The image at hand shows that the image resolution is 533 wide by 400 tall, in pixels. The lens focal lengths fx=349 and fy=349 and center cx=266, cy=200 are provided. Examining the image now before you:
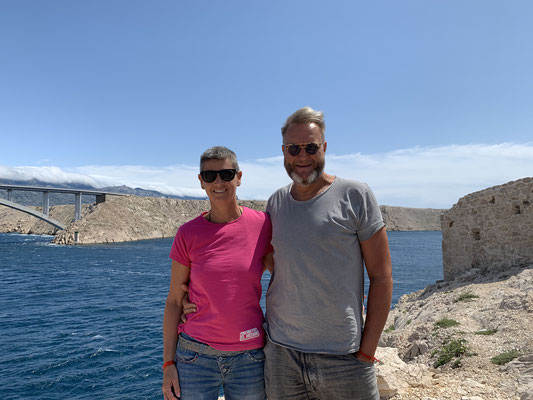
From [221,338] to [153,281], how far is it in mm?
30989

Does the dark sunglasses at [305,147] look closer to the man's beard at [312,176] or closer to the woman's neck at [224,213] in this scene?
the man's beard at [312,176]

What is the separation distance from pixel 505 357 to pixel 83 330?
17.9m

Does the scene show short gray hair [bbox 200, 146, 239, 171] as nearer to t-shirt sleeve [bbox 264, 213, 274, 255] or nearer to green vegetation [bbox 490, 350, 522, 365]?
t-shirt sleeve [bbox 264, 213, 274, 255]

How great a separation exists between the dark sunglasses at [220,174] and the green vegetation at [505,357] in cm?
562

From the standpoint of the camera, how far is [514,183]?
11.8 meters

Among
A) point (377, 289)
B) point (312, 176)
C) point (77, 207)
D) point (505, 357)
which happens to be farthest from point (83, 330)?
point (77, 207)

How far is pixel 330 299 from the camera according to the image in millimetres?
2504

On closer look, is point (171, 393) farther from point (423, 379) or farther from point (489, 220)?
point (489, 220)

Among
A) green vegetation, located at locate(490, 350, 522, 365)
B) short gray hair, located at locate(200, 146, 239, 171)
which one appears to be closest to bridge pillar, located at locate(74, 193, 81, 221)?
green vegetation, located at locate(490, 350, 522, 365)

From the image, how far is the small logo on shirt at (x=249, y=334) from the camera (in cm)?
268

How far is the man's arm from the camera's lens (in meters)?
2.49

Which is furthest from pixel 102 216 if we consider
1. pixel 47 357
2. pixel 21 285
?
pixel 47 357

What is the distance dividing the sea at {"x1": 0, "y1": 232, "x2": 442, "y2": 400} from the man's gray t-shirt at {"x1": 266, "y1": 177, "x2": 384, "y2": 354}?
10496mm

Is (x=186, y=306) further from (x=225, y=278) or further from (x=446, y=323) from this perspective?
(x=446, y=323)
